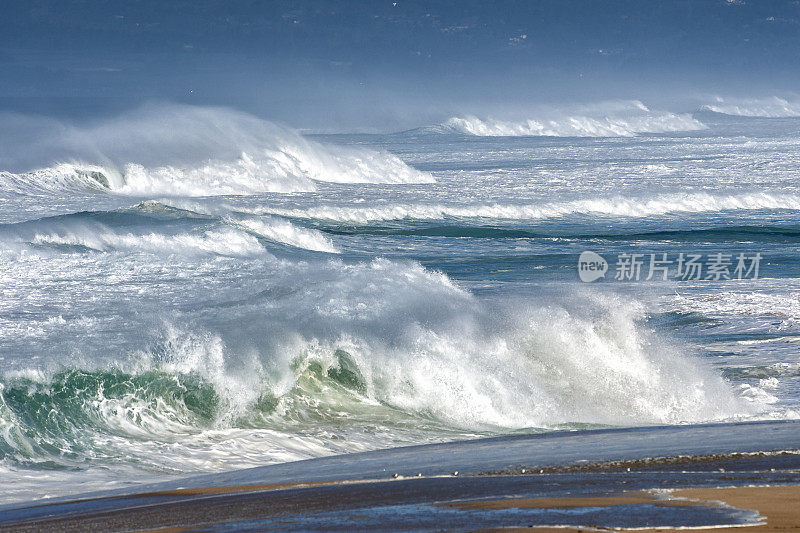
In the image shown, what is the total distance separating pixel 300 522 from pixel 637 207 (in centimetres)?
2592

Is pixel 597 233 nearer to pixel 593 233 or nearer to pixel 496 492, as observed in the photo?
pixel 593 233

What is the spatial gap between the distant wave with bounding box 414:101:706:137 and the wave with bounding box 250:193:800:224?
80715mm

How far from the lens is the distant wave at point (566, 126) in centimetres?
11406

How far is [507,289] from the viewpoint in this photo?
15.4m

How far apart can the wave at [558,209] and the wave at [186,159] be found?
992 centimetres

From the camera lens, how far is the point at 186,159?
42531 millimetres

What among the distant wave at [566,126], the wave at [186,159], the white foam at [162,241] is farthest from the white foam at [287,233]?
the distant wave at [566,126]

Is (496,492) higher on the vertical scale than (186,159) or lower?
lower

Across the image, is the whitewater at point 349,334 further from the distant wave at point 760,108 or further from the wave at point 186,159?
the distant wave at point 760,108

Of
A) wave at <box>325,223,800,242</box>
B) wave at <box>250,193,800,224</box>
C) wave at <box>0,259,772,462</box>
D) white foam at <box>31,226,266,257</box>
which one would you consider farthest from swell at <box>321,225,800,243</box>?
wave at <box>0,259,772,462</box>

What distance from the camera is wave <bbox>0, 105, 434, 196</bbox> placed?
124 ft

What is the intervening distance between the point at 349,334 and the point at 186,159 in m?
33.7

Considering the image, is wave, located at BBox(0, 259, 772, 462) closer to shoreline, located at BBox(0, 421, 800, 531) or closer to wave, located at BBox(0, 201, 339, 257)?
shoreline, located at BBox(0, 421, 800, 531)

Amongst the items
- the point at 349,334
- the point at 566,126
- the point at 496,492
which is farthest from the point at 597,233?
the point at 566,126
